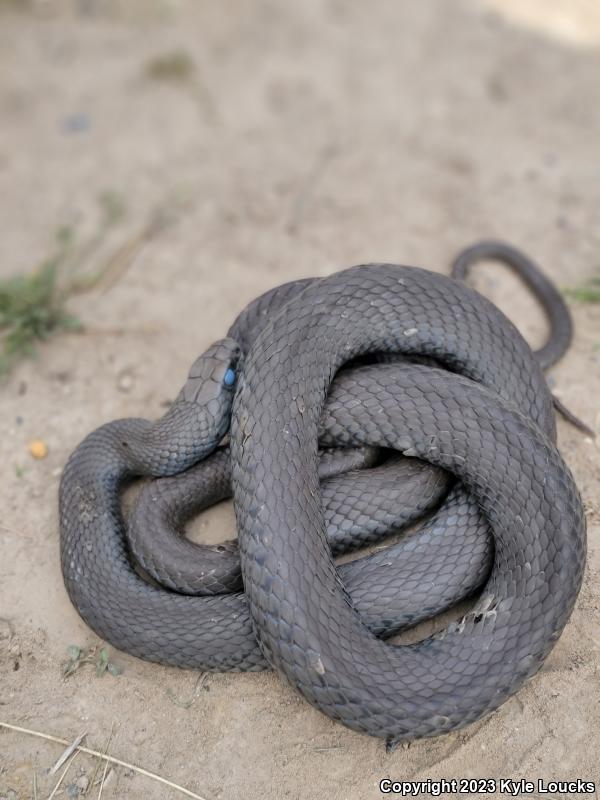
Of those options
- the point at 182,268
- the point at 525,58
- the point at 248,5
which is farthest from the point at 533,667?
the point at 248,5

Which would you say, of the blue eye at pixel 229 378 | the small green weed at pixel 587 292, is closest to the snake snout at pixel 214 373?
the blue eye at pixel 229 378

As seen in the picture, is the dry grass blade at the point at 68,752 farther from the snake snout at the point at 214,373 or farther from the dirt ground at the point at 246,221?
the snake snout at the point at 214,373

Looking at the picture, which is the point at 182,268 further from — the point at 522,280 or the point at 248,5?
the point at 248,5

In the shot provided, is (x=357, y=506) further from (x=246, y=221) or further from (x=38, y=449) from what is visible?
(x=246, y=221)

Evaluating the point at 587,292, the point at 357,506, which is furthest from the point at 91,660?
the point at 587,292

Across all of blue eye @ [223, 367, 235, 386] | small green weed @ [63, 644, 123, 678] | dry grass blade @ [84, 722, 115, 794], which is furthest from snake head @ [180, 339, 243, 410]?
dry grass blade @ [84, 722, 115, 794]

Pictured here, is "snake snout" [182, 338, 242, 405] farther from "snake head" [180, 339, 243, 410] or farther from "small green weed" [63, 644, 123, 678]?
"small green weed" [63, 644, 123, 678]
